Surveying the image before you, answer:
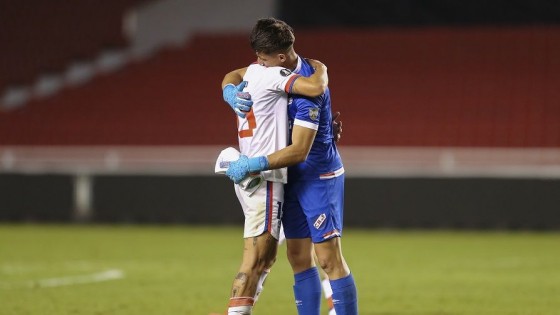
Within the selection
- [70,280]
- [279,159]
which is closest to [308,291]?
[279,159]

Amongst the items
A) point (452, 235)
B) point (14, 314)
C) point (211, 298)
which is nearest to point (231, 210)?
point (452, 235)

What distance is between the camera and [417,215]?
18656mm

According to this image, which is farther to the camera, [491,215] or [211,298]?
[491,215]

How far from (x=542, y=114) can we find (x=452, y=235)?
19.9 feet

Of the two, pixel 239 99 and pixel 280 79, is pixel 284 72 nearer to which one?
pixel 280 79

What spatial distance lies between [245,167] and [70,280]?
5.01 m

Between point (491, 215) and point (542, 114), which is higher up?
point (542, 114)

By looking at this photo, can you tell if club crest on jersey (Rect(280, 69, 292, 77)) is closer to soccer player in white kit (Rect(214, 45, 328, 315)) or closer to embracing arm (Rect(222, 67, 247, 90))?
soccer player in white kit (Rect(214, 45, 328, 315))

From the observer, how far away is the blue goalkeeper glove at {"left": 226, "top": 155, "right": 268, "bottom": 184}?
22.0 ft

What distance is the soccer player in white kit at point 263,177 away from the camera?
22.5ft

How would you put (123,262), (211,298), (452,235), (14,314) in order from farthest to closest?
(452,235)
(123,262)
(211,298)
(14,314)

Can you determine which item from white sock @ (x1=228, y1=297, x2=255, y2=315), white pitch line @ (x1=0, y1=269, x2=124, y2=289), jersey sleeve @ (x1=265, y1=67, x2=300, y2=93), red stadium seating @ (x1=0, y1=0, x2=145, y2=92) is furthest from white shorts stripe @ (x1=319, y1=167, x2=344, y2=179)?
red stadium seating @ (x1=0, y1=0, x2=145, y2=92)

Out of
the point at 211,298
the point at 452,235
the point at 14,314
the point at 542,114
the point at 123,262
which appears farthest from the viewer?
the point at 542,114

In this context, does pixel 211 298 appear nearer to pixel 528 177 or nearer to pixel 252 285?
pixel 252 285
